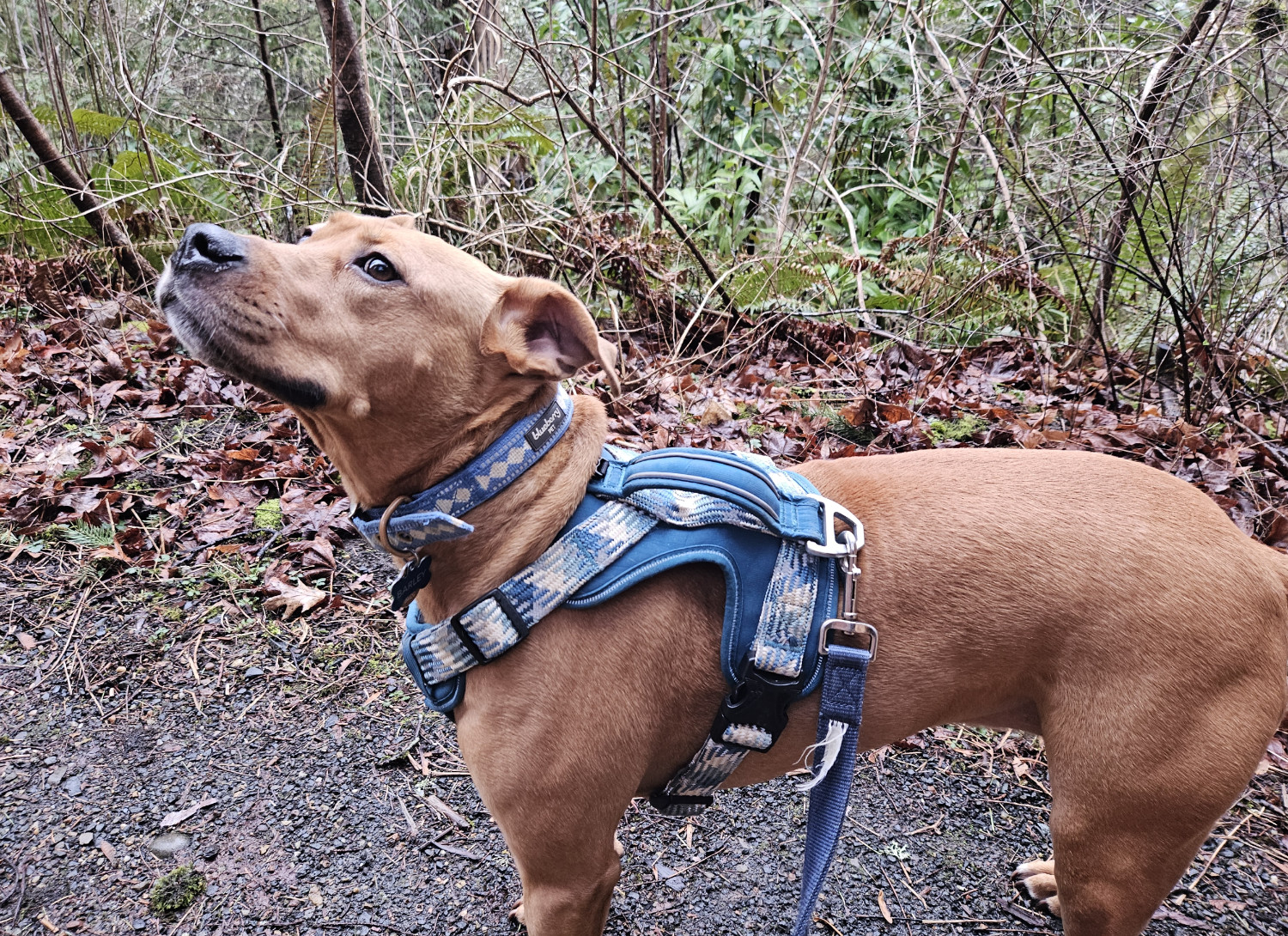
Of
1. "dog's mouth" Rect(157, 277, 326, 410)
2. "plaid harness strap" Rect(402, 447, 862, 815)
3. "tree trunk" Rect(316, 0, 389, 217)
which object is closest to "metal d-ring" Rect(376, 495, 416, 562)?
"plaid harness strap" Rect(402, 447, 862, 815)

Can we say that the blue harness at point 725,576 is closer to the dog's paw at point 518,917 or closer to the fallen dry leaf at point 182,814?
the dog's paw at point 518,917

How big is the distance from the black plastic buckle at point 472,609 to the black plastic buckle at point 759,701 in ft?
1.87

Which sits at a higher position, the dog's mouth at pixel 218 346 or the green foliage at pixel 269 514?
the dog's mouth at pixel 218 346

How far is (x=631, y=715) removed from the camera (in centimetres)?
199

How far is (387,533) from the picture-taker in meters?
2.00

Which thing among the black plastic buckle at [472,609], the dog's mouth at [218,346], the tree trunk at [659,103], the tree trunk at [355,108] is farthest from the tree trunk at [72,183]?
the black plastic buckle at [472,609]

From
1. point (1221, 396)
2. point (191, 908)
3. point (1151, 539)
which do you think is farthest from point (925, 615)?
point (1221, 396)

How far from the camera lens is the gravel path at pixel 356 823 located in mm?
2604

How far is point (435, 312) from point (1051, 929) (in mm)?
2861

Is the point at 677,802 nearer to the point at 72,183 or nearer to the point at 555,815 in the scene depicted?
the point at 555,815

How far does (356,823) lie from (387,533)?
4.93 feet

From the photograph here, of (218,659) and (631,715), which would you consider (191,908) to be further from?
(631,715)

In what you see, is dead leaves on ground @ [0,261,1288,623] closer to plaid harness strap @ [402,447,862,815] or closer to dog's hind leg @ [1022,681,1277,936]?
plaid harness strap @ [402,447,862,815]

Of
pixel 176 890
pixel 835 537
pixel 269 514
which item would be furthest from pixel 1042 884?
pixel 269 514
